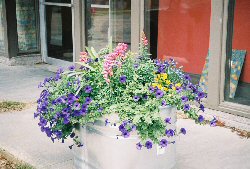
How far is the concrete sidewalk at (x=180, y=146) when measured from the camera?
475 centimetres

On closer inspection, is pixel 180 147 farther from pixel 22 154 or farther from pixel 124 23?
pixel 124 23

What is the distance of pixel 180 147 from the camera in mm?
5188

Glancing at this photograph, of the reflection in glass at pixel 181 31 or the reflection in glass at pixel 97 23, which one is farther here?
the reflection in glass at pixel 97 23

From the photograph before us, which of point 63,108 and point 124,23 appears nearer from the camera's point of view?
point 63,108

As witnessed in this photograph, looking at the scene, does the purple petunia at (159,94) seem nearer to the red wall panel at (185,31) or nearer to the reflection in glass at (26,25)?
the red wall panel at (185,31)

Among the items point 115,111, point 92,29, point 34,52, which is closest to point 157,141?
point 115,111

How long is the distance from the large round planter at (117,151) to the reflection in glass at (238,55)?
2.72 m

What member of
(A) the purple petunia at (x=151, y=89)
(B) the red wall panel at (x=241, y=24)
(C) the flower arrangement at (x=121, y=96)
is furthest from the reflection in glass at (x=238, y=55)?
(A) the purple petunia at (x=151, y=89)

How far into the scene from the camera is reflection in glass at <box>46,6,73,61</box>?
31.1 feet

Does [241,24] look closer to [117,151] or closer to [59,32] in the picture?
[117,151]

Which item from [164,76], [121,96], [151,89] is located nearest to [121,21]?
[164,76]

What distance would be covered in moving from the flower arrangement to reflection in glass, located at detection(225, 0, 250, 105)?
7.93 feet

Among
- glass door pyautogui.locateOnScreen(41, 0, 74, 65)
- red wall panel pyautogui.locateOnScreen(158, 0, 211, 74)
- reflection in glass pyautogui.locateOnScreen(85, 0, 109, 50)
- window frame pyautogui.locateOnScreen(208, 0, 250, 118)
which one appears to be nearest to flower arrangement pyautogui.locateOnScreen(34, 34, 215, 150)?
window frame pyautogui.locateOnScreen(208, 0, 250, 118)

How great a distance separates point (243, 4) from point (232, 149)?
2.28 meters
